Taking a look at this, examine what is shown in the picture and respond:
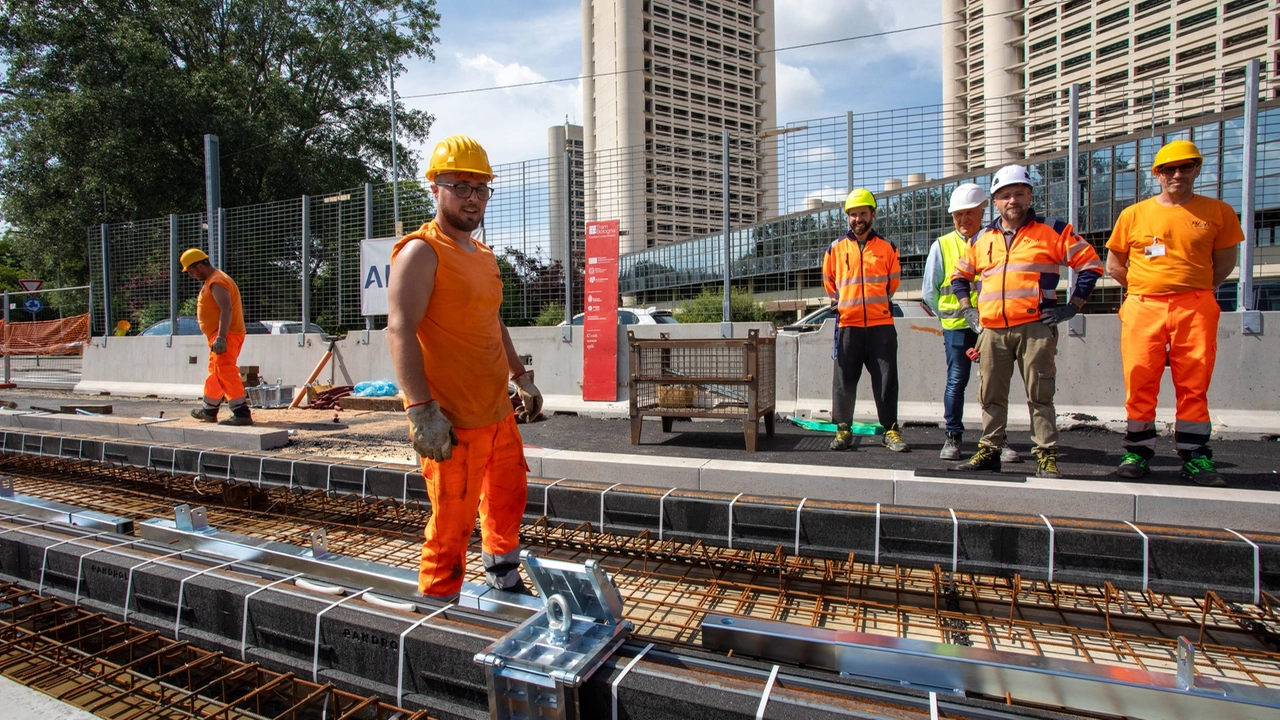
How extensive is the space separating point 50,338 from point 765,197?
17894mm

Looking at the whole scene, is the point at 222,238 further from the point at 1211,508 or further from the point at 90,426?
the point at 1211,508

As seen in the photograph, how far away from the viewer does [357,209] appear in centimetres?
1201

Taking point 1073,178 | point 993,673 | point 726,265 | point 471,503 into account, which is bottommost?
point 993,673

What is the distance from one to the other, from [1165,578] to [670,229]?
6757cm

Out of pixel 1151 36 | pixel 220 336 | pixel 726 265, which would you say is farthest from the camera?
pixel 1151 36

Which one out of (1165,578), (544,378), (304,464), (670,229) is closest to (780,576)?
(1165,578)

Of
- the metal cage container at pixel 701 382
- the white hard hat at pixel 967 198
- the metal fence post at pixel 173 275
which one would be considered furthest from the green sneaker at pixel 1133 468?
the metal fence post at pixel 173 275

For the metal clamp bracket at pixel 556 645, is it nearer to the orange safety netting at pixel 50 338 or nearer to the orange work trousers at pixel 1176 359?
the orange work trousers at pixel 1176 359

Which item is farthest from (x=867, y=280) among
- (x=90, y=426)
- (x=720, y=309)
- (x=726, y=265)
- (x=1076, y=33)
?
(x=1076, y=33)

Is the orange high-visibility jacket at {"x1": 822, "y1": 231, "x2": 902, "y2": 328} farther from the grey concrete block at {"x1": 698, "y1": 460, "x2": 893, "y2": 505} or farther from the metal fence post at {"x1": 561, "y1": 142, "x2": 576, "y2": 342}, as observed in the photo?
the metal fence post at {"x1": 561, "y1": 142, "x2": 576, "y2": 342}

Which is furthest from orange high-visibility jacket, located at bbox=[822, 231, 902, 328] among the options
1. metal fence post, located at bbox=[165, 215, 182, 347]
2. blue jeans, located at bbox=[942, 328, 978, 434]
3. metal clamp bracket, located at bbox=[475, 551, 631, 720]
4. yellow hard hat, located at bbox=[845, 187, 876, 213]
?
metal fence post, located at bbox=[165, 215, 182, 347]

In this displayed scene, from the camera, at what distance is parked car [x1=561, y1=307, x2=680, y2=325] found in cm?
1570

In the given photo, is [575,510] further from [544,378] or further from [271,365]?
[271,365]

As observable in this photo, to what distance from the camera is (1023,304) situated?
485 centimetres
